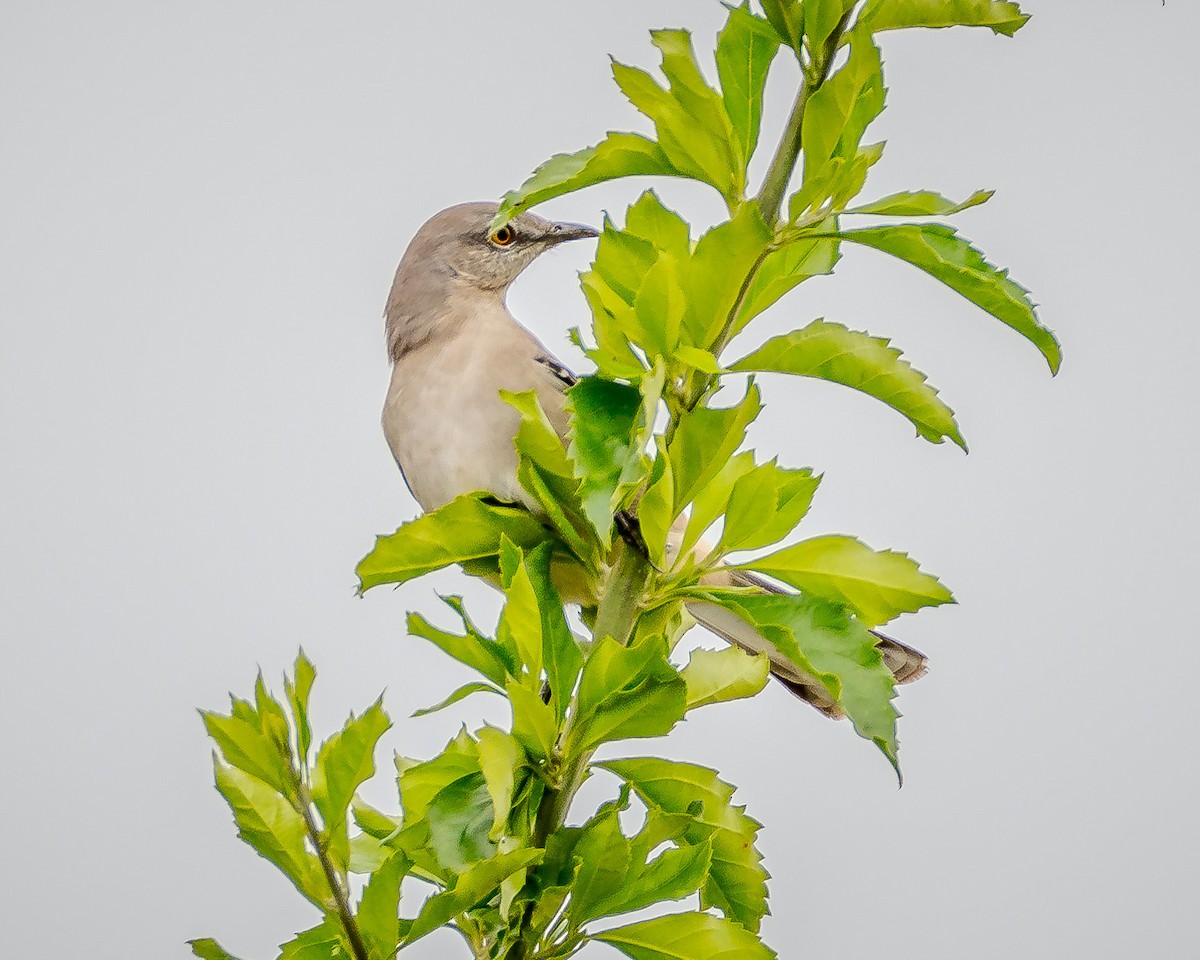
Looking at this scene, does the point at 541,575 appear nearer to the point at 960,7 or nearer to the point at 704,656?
the point at 704,656

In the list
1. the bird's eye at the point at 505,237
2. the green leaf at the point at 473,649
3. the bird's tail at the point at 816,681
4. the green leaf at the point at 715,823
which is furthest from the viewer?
the bird's eye at the point at 505,237

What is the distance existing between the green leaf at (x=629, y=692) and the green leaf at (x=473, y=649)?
15 centimetres

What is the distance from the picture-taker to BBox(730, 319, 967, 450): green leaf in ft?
5.18

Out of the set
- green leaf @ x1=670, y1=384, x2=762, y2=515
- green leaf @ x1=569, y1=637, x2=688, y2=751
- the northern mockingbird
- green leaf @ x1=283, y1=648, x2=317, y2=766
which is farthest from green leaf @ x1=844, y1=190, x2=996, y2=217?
the northern mockingbird

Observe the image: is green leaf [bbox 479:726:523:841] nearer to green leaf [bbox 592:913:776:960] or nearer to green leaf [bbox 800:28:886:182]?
Answer: green leaf [bbox 592:913:776:960]

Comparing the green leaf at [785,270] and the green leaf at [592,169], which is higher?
the green leaf at [592,169]

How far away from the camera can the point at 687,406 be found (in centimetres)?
154

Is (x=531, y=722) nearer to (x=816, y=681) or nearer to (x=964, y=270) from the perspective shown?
(x=964, y=270)

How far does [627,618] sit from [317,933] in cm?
56

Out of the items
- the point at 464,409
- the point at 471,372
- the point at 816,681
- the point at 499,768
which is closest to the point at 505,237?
the point at 471,372

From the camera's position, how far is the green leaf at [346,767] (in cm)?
149

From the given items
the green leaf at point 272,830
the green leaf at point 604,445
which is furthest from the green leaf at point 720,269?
the green leaf at point 272,830

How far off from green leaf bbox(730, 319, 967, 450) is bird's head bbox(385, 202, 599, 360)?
1.82 m

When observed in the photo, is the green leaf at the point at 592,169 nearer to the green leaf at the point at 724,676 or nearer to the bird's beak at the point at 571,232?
the green leaf at the point at 724,676
